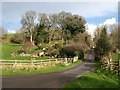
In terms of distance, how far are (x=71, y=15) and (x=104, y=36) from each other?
31344 millimetres

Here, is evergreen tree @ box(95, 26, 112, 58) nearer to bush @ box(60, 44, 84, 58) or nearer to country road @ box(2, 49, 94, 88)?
bush @ box(60, 44, 84, 58)

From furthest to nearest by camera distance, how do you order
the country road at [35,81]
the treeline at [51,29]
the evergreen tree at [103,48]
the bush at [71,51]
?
1. the treeline at [51,29]
2. the evergreen tree at [103,48]
3. the bush at [71,51]
4. the country road at [35,81]

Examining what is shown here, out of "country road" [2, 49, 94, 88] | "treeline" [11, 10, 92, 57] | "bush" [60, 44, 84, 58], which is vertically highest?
"treeline" [11, 10, 92, 57]

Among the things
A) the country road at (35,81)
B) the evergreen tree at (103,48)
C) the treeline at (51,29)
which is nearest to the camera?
the country road at (35,81)

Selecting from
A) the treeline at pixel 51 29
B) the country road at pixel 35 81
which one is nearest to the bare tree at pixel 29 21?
the treeline at pixel 51 29

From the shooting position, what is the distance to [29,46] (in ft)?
191

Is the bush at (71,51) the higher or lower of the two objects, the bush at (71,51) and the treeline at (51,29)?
the lower

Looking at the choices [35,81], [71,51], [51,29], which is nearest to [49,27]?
[51,29]

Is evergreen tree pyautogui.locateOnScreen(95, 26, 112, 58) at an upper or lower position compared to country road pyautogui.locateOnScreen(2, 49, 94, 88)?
upper

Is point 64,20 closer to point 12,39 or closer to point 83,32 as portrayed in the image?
point 83,32

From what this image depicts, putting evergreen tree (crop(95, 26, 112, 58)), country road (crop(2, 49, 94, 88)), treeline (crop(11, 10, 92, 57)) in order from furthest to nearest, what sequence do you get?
treeline (crop(11, 10, 92, 57)), evergreen tree (crop(95, 26, 112, 58)), country road (crop(2, 49, 94, 88))

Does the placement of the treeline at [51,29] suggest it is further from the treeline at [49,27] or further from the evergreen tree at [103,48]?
the evergreen tree at [103,48]

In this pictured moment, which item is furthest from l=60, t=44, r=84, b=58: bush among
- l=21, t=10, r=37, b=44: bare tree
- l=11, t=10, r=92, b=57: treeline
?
l=21, t=10, r=37, b=44: bare tree

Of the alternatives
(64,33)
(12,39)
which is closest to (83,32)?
(64,33)
